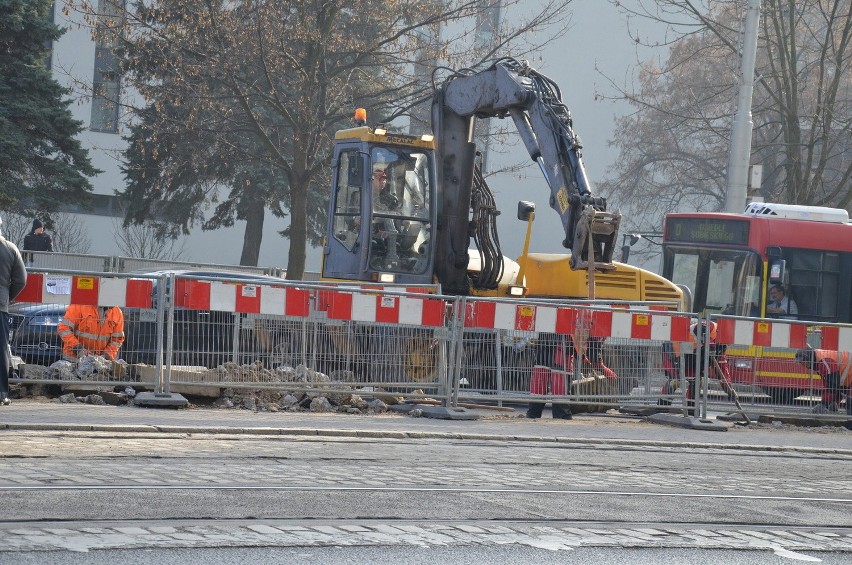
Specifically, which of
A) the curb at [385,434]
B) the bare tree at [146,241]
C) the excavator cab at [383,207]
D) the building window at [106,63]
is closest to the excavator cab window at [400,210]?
the excavator cab at [383,207]

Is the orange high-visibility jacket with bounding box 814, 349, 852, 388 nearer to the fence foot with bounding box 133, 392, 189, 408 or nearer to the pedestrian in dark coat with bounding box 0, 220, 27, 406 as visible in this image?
the fence foot with bounding box 133, 392, 189, 408

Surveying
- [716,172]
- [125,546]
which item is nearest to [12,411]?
[125,546]

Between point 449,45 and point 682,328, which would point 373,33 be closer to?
point 449,45

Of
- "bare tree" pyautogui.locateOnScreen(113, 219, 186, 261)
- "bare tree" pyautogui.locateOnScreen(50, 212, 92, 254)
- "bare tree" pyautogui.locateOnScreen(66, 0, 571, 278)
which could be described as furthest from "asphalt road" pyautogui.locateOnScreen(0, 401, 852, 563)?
"bare tree" pyautogui.locateOnScreen(113, 219, 186, 261)

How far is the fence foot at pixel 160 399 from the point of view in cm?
1345

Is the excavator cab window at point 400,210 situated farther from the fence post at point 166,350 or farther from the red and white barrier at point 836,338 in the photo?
the red and white barrier at point 836,338

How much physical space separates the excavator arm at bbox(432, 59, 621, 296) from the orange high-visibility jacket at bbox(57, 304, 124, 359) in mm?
5964

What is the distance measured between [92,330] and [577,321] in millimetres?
5670

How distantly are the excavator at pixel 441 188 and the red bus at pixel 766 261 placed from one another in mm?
5778

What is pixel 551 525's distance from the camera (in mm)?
7551

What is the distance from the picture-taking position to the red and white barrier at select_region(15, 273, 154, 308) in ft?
43.3

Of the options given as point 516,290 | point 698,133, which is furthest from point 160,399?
point 698,133

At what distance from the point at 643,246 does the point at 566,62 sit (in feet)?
31.4

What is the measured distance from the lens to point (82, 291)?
13273mm
